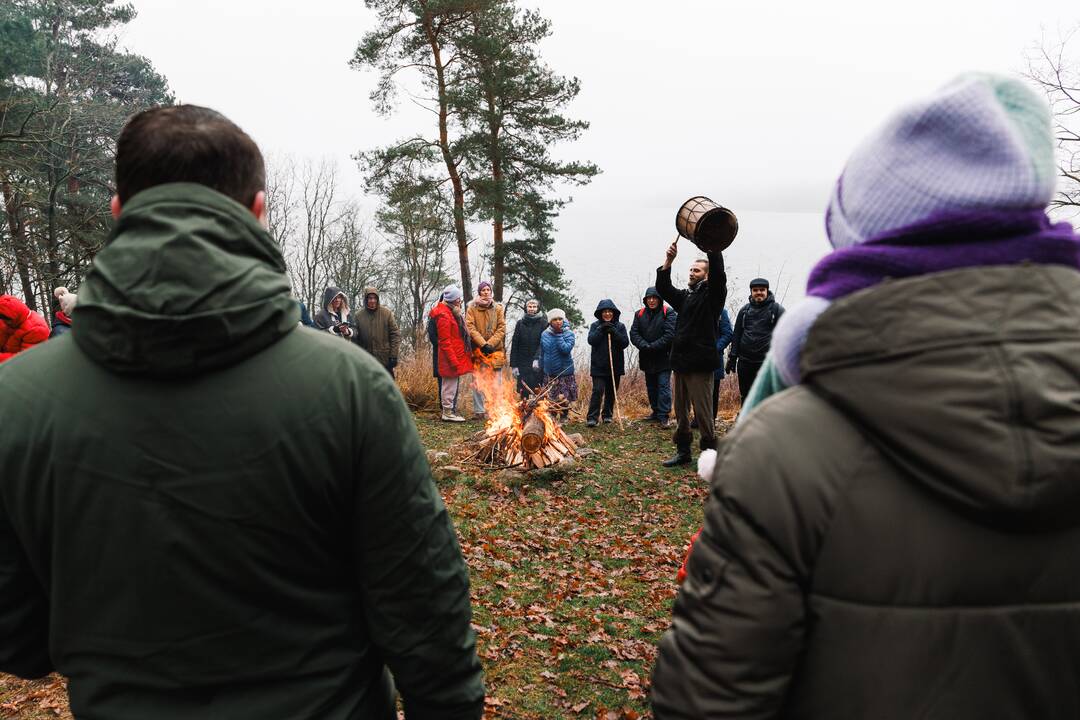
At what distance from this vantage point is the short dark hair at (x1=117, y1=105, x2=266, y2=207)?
1.35 m

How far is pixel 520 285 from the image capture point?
2364 cm

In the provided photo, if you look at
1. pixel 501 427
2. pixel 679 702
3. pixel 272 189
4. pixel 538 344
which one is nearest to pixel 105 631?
pixel 679 702

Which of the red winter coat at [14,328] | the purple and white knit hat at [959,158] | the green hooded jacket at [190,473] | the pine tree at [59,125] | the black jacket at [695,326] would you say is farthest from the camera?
the pine tree at [59,125]

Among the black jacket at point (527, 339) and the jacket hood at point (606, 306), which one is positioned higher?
the jacket hood at point (606, 306)

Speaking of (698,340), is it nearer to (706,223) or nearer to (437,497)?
(706,223)

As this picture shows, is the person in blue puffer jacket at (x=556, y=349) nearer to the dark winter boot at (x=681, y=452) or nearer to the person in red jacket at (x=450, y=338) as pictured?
the person in red jacket at (x=450, y=338)

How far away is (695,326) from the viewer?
319 inches

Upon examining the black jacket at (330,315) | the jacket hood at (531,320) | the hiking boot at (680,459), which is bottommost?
the hiking boot at (680,459)

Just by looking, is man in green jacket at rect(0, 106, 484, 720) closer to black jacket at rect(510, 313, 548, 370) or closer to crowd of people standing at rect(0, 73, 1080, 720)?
crowd of people standing at rect(0, 73, 1080, 720)

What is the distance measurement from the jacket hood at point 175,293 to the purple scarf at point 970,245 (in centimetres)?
110

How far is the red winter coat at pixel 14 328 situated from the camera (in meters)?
6.76

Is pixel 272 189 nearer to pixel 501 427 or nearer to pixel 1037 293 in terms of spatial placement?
pixel 501 427

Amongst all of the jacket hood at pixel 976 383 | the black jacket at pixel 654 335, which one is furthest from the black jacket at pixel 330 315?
the jacket hood at pixel 976 383

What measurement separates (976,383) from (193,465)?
51.2 inches
